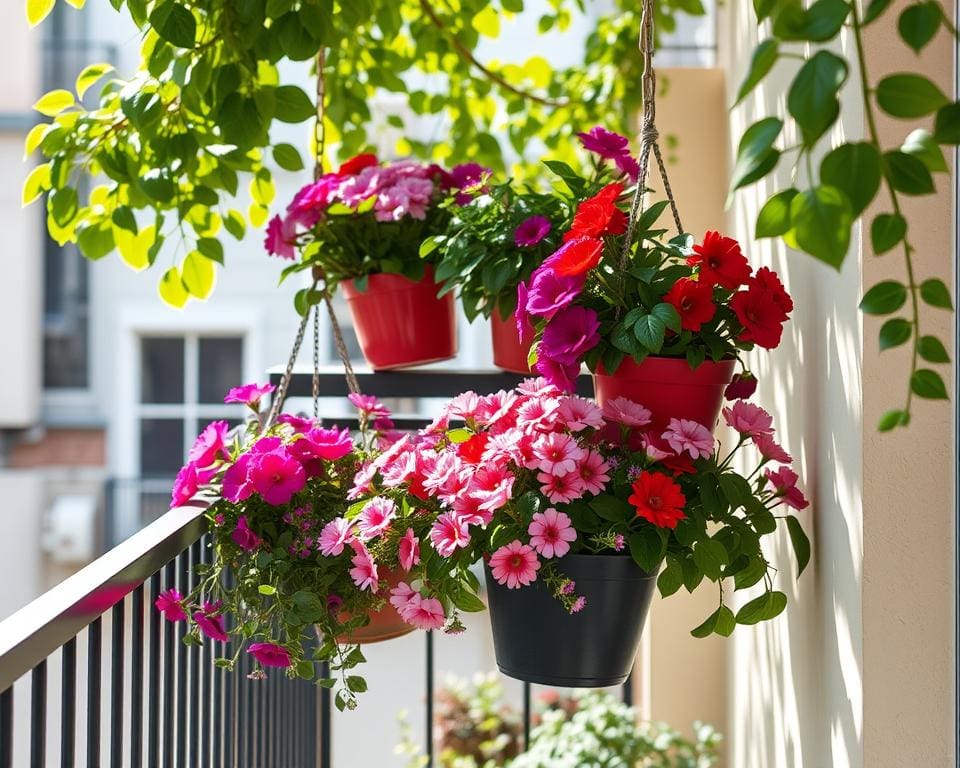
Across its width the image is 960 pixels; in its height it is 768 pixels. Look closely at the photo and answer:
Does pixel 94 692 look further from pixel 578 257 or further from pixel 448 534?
pixel 578 257

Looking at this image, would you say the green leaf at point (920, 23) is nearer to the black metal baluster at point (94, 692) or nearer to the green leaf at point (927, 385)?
the green leaf at point (927, 385)

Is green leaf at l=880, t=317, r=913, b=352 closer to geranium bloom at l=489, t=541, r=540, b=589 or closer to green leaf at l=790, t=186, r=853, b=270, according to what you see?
green leaf at l=790, t=186, r=853, b=270

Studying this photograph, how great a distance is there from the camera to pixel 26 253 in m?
5.96

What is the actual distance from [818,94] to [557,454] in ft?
1.80

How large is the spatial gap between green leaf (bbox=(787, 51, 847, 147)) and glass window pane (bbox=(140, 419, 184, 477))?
587 cm

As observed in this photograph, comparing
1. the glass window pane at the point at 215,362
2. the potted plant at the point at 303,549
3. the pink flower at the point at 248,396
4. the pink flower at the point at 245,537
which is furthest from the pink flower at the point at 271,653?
the glass window pane at the point at 215,362

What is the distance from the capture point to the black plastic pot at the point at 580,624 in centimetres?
101

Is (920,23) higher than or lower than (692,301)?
higher

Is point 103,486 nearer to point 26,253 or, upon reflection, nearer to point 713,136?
point 26,253

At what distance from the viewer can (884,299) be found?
1.85 ft

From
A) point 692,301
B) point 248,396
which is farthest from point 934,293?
point 248,396

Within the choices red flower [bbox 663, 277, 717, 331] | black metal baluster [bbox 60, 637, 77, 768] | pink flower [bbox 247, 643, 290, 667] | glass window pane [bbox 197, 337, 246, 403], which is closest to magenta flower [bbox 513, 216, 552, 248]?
red flower [bbox 663, 277, 717, 331]

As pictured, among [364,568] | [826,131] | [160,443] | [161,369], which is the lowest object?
[160,443]

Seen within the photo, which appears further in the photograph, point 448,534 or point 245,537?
point 245,537
